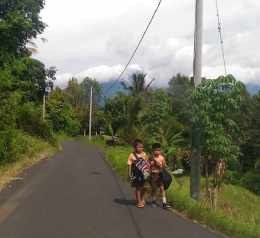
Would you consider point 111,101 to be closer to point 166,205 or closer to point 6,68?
point 6,68

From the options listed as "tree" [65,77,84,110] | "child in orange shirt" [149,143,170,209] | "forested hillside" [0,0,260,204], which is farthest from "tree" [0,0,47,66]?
"tree" [65,77,84,110]

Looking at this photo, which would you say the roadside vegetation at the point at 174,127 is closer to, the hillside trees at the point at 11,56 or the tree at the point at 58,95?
the hillside trees at the point at 11,56

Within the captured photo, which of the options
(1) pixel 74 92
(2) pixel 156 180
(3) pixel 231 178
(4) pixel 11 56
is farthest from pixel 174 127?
(1) pixel 74 92

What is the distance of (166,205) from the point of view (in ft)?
27.7

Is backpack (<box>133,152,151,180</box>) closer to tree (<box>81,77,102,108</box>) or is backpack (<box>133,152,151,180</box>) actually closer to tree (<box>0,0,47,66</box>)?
tree (<box>0,0,47,66</box>)

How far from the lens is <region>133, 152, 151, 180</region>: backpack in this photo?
8211 millimetres

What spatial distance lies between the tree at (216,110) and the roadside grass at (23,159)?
5684mm

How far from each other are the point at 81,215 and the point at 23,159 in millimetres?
9874

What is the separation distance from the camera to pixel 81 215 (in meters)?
7.51

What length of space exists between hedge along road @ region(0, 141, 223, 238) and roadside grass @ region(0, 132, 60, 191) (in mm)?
1117

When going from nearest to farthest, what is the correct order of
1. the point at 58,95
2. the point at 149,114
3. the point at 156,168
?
the point at 156,168, the point at 149,114, the point at 58,95

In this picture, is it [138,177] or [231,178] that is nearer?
[138,177]

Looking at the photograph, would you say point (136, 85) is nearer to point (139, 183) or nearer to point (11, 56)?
point (11, 56)

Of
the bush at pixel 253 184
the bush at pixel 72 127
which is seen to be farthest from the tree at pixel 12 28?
the bush at pixel 72 127
